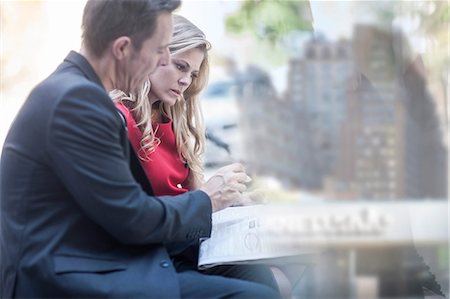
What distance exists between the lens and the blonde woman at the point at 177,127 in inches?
64.4

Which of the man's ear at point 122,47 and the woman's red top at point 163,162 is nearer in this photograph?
the man's ear at point 122,47

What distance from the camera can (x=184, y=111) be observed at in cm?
178

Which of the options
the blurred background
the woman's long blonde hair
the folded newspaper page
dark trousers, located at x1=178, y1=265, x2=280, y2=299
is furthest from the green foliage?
dark trousers, located at x1=178, y1=265, x2=280, y2=299

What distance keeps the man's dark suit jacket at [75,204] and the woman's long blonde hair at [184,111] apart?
0.25 metres

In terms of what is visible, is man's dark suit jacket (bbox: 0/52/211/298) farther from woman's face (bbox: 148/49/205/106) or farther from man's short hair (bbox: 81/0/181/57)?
woman's face (bbox: 148/49/205/106)

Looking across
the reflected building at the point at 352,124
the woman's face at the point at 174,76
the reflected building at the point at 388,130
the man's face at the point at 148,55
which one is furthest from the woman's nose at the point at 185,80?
the reflected building at the point at 388,130

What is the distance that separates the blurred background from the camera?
191 cm

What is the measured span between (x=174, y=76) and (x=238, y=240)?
418 mm

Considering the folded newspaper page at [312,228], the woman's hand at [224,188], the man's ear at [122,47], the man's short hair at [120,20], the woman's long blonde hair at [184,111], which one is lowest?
the folded newspaper page at [312,228]

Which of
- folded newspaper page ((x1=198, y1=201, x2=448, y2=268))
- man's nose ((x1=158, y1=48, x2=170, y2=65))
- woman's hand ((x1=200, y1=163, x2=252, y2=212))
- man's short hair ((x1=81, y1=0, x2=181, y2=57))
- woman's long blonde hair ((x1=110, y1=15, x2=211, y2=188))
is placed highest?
man's short hair ((x1=81, y1=0, x2=181, y2=57))

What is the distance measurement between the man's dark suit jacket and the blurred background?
37cm

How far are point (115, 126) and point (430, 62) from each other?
128 centimetres

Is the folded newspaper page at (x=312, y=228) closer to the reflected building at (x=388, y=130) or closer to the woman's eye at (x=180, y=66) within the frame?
the reflected building at (x=388, y=130)

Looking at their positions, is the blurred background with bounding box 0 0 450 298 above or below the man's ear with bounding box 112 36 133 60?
below
